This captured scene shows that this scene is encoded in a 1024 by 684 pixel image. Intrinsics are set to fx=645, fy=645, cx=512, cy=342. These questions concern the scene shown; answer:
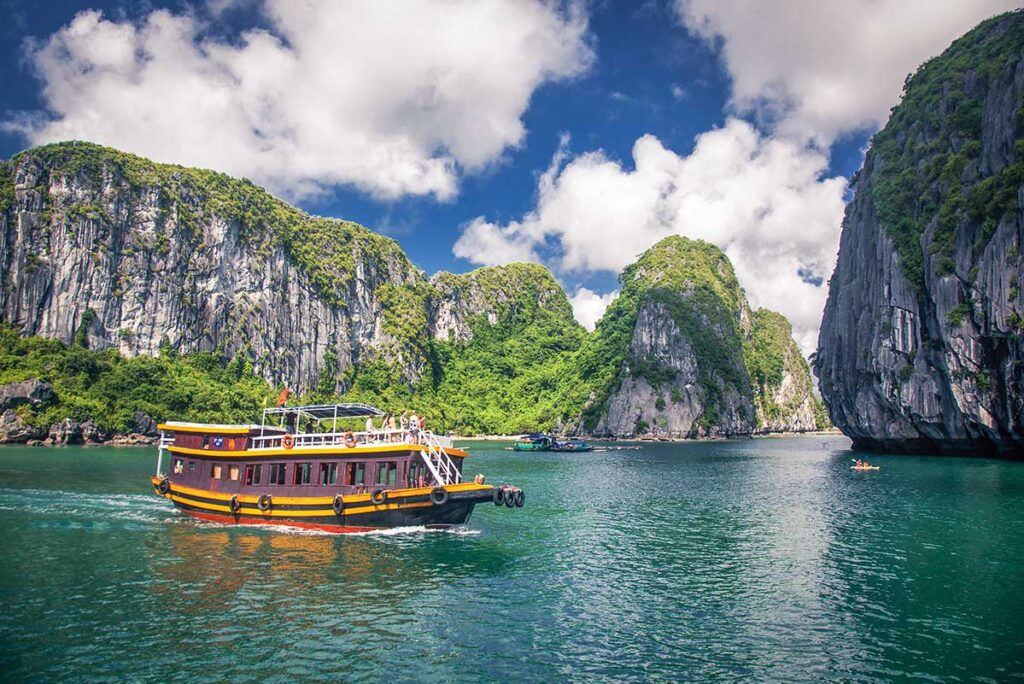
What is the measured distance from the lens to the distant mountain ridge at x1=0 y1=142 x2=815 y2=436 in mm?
113312

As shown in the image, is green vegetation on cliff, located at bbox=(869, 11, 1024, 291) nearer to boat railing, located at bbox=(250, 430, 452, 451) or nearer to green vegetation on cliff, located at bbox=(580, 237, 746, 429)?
boat railing, located at bbox=(250, 430, 452, 451)

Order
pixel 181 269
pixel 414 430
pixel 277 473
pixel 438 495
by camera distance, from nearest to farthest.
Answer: pixel 438 495, pixel 414 430, pixel 277 473, pixel 181 269

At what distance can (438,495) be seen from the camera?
26.1 metres

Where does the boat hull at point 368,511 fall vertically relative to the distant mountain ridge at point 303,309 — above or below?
below

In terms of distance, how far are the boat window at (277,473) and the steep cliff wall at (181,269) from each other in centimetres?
10359

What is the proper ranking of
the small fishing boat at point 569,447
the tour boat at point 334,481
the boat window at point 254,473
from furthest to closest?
1. the small fishing boat at point 569,447
2. the boat window at point 254,473
3. the tour boat at point 334,481

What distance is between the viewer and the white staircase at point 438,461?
27.2 metres

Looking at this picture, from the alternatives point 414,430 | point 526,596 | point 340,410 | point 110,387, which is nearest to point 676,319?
point 110,387

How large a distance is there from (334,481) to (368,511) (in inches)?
92.2

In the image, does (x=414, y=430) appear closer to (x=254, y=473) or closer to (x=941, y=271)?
(x=254, y=473)

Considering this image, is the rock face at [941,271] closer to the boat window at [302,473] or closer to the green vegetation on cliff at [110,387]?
the boat window at [302,473]

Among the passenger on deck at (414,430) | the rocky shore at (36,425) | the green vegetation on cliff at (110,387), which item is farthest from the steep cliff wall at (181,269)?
the passenger on deck at (414,430)

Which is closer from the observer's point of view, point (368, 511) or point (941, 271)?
point (368, 511)

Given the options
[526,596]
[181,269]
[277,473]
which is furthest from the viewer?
[181,269]
